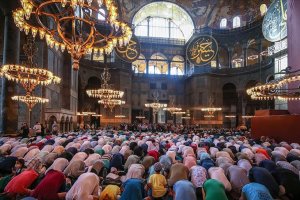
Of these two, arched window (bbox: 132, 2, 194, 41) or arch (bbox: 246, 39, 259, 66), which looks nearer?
arch (bbox: 246, 39, 259, 66)

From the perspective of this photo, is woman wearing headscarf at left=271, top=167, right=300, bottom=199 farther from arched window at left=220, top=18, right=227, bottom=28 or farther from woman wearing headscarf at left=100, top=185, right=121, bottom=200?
arched window at left=220, top=18, right=227, bottom=28

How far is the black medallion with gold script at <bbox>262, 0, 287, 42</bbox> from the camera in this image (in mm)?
13250

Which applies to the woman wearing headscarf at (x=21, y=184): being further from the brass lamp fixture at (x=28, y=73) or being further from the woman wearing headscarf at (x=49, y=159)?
the brass lamp fixture at (x=28, y=73)

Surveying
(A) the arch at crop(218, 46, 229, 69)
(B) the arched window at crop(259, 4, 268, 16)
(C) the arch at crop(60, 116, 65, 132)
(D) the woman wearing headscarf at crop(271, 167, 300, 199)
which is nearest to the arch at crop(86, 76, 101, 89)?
(C) the arch at crop(60, 116, 65, 132)

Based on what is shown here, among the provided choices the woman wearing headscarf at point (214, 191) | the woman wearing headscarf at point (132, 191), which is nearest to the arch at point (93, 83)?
the woman wearing headscarf at point (132, 191)

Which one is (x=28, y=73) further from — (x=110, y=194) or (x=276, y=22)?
(x=276, y=22)

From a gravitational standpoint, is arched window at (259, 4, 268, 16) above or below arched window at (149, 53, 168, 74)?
above

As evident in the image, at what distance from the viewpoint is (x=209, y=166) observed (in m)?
4.95

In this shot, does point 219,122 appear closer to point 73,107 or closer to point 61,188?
point 73,107

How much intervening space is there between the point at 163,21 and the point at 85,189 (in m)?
24.9

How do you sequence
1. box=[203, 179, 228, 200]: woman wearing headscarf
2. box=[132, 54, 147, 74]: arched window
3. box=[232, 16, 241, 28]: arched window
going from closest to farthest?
box=[203, 179, 228, 200]: woman wearing headscarf → box=[232, 16, 241, 28]: arched window → box=[132, 54, 147, 74]: arched window

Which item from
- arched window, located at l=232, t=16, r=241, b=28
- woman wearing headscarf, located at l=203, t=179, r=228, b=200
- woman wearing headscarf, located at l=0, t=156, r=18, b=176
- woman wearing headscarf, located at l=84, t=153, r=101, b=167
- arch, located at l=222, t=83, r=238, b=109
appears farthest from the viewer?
arch, located at l=222, t=83, r=238, b=109

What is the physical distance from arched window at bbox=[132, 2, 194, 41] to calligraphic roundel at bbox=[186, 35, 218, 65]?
8049 mm

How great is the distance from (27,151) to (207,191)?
15.6ft
